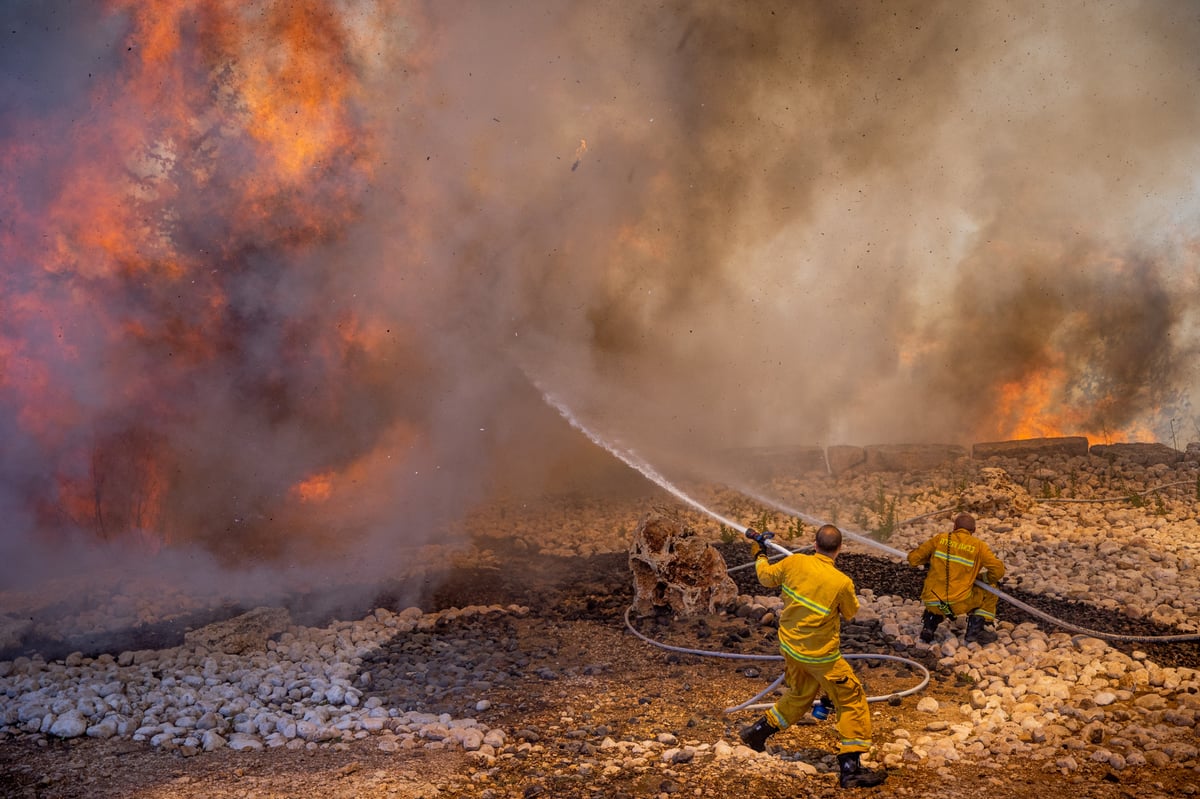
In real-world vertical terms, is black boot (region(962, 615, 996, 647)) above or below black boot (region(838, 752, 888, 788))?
above

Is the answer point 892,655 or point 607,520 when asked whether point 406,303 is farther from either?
point 892,655

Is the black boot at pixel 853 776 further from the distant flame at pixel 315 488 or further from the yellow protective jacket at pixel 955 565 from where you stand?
the distant flame at pixel 315 488

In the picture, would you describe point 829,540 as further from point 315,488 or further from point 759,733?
point 315,488

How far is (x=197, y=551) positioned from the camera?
12.1 meters

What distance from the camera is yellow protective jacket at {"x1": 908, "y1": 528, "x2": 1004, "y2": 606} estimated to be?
8016 millimetres

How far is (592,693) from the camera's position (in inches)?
296

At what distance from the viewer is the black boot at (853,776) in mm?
5664

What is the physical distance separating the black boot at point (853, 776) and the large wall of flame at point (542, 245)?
8.45 meters

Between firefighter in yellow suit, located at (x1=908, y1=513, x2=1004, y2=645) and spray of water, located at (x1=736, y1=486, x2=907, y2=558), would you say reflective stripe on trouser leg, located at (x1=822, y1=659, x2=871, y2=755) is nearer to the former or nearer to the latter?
firefighter in yellow suit, located at (x1=908, y1=513, x2=1004, y2=645)

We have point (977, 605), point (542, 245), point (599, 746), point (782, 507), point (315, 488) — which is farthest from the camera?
point (542, 245)

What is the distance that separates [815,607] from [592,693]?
2625 mm

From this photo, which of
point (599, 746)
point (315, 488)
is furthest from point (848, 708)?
point (315, 488)

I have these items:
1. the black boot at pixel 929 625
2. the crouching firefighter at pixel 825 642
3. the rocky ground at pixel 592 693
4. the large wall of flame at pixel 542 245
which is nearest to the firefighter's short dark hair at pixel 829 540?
the crouching firefighter at pixel 825 642

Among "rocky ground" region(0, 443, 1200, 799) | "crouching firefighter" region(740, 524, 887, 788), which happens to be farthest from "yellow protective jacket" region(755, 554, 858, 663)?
"rocky ground" region(0, 443, 1200, 799)
